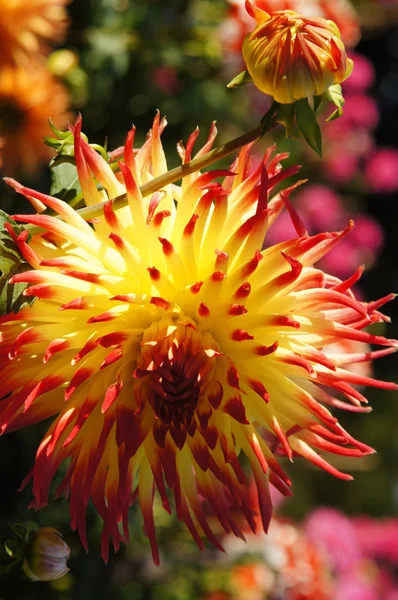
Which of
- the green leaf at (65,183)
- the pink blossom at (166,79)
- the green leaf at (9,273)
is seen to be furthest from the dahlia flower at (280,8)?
the green leaf at (9,273)

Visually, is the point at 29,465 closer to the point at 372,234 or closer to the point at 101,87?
the point at 101,87

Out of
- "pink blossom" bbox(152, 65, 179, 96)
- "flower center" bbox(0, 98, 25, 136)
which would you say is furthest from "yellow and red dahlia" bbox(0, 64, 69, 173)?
"pink blossom" bbox(152, 65, 179, 96)

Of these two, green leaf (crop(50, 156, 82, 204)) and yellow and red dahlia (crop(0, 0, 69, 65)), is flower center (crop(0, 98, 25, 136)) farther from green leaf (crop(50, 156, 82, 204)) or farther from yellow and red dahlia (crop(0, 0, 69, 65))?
green leaf (crop(50, 156, 82, 204))

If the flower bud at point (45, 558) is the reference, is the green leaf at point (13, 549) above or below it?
above

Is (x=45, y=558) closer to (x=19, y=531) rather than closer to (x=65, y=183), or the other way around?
(x=19, y=531)

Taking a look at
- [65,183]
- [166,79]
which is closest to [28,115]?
[166,79]

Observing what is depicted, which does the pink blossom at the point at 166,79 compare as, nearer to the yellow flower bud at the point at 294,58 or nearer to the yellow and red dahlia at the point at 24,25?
the yellow and red dahlia at the point at 24,25
